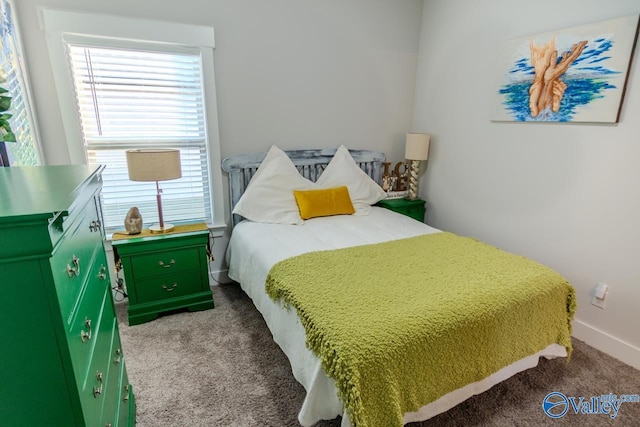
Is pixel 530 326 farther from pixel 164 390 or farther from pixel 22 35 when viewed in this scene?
pixel 22 35

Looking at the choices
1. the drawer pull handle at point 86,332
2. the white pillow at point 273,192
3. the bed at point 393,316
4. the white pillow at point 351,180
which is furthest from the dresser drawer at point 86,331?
the white pillow at point 351,180

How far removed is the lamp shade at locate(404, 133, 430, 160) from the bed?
1030mm

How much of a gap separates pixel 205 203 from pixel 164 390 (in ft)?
5.11

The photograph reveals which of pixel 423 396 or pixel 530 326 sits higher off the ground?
pixel 530 326

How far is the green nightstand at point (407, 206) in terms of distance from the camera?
3.43m

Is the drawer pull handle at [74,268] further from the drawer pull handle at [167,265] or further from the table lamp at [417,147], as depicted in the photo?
the table lamp at [417,147]

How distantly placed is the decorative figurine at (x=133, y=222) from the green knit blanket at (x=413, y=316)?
1.22m

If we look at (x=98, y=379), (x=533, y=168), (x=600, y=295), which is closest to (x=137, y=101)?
(x=98, y=379)

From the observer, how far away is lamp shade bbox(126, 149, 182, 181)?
2.30 metres

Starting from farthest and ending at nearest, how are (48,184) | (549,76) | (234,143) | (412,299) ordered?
(234,143) → (549,76) → (412,299) → (48,184)

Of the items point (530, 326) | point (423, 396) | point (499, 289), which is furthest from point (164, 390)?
point (530, 326)

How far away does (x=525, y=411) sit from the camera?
1.77 meters

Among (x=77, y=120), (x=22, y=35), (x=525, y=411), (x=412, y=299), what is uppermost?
(x=22, y=35)

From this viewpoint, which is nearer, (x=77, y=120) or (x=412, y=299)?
(x=412, y=299)
